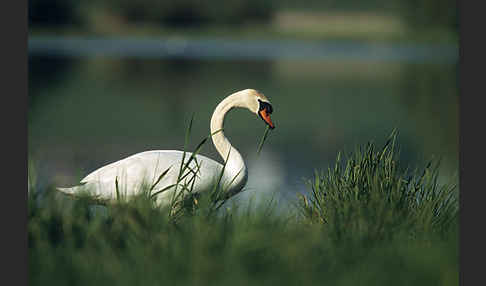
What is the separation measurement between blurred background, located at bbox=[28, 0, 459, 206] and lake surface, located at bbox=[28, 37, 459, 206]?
4 cm

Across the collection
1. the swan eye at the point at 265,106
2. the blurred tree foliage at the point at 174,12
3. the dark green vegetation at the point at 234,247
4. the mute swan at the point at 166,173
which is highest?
the blurred tree foliage at the point at 174,12

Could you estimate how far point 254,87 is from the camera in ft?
86.6

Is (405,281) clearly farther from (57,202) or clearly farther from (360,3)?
(360,3)

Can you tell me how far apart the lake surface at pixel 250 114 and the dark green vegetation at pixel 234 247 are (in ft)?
1.77

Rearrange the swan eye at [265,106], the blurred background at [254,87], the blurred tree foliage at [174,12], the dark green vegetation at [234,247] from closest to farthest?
the dark green vegetation at [234,247] → the swan eye at [265,106] → the blurred background at [254,87] → the blurred tree foliage at [174,12]

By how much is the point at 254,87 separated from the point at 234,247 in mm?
22378

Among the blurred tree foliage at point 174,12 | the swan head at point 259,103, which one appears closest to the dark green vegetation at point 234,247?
the swan head at point 259,103

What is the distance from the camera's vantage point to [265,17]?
8406 cm

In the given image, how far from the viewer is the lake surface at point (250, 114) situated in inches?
519

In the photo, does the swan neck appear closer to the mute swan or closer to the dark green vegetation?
the mute swan

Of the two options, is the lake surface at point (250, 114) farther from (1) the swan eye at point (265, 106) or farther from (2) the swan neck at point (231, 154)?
(1) the swan eye at point (265, 106)

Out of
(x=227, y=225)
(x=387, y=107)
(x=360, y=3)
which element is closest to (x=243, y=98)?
(x=227, y=225)

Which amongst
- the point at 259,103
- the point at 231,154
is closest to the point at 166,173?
the point at 231,154

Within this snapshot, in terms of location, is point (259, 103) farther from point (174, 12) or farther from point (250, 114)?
point (174, 12)
